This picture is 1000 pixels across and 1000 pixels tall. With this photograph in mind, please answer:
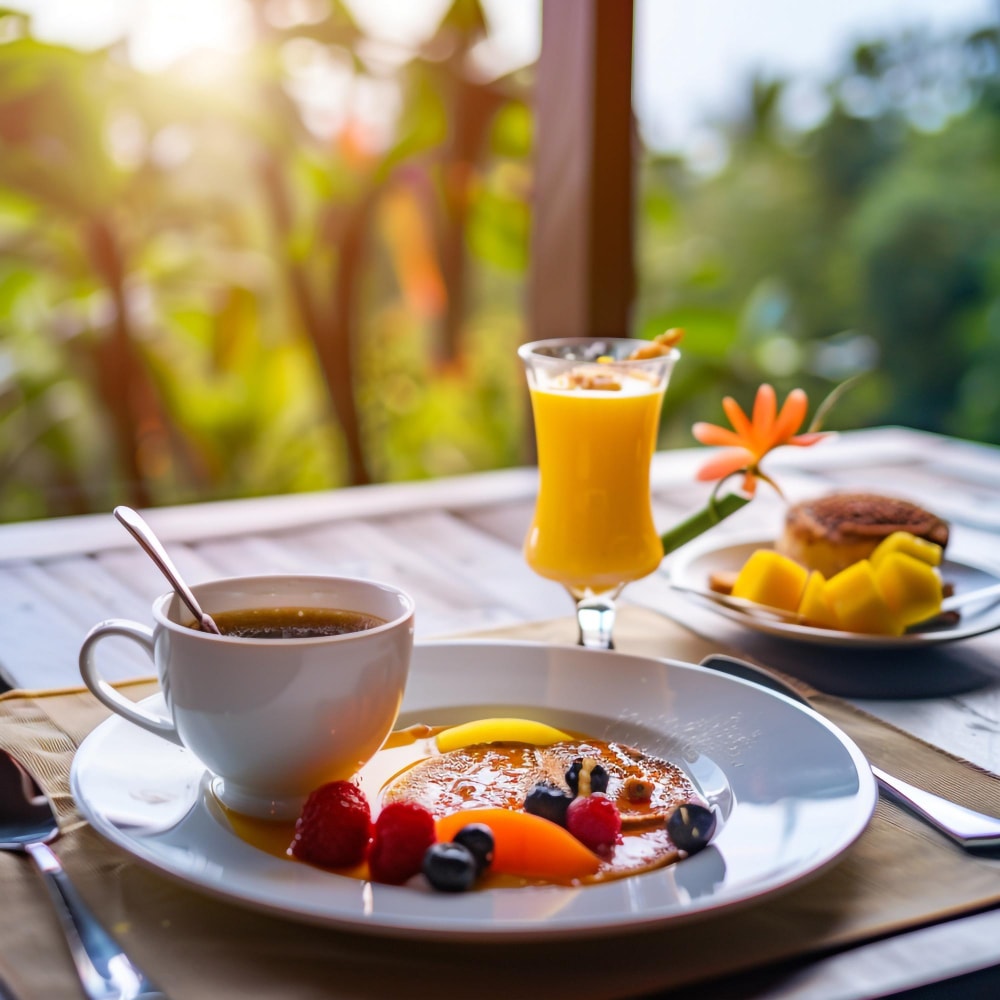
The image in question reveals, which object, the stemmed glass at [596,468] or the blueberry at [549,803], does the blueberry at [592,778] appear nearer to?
the blueberry at [549,803]

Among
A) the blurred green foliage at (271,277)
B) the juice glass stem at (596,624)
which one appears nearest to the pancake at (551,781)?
the juice glass stem at (596,624)

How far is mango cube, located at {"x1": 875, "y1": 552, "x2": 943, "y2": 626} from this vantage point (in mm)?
1100

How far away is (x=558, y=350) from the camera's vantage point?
114 centimetres

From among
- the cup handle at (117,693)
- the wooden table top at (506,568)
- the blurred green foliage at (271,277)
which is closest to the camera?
the cup handle at (117,693)

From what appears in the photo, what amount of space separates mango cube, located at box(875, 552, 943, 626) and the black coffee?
52 cm

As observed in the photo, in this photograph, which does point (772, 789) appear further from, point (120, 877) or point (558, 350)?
point (558, 350)

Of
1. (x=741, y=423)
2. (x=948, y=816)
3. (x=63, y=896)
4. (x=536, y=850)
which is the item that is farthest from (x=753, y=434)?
(x=63, y=896)

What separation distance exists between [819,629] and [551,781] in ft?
1.26

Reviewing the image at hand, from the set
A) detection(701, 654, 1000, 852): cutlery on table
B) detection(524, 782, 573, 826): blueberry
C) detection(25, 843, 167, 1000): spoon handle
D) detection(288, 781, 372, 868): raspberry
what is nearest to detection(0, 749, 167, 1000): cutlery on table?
detection(25, 843, 167, 1000): spoon handle

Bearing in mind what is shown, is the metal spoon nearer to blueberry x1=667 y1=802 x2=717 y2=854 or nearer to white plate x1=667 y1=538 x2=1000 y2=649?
blueberry x1=667 y1=802 x2=717 y2=854

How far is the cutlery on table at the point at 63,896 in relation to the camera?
58cm

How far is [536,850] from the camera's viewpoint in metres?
0.68

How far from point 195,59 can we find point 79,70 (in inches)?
16.2

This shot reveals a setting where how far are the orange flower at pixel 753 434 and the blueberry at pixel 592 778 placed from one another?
1.48ft
